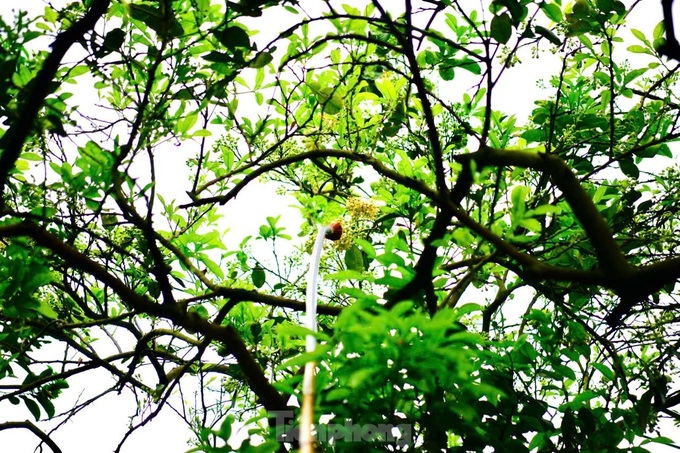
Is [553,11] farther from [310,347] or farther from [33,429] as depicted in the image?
[33,429]

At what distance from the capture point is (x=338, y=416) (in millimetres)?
1330

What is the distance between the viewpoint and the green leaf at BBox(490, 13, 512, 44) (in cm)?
172

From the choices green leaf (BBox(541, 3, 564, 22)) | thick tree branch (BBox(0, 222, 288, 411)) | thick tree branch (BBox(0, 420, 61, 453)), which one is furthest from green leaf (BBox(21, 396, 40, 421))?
green leaf (BBox(541, 3, 564, 22))

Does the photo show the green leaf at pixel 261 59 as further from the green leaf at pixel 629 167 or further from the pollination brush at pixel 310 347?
the green leaf at pixel 629 167

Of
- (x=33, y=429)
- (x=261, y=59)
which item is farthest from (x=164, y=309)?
(x=33, y=429)

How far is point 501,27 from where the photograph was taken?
5.66 ft

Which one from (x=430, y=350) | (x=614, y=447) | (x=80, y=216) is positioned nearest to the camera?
(x=430, y=350)

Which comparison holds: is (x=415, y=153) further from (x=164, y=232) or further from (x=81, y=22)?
(x=81, y=22)

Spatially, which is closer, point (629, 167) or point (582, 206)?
point (582, 206)

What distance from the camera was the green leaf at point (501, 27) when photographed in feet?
5.66

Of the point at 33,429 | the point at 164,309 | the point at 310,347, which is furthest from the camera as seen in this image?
the point at 33,429

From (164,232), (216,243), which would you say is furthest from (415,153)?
(164,232)

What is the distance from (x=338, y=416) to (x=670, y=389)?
129 cm
